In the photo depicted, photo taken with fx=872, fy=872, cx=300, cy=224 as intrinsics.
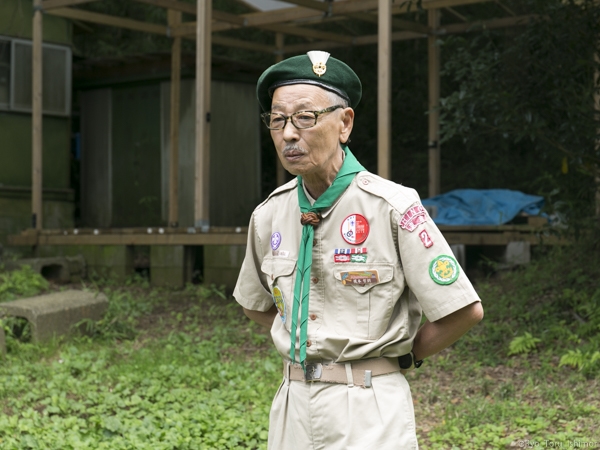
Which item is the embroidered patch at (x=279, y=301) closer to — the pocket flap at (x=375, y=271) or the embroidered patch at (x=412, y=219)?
the pocket flap at (x=375, y=271)

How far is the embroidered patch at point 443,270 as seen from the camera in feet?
7.82

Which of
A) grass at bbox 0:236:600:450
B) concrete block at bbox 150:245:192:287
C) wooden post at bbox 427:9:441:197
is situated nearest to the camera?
grass at bbox 0:236:600:450

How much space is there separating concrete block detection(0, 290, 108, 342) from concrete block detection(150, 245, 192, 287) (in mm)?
2373

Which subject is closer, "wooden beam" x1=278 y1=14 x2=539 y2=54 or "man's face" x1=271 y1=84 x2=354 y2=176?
"man's face" x1=271 y1=84 x2=354 y2=176

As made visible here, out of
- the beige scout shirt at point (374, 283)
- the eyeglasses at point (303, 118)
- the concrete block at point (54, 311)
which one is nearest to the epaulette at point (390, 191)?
the beige scout shirt at point (374, 283)

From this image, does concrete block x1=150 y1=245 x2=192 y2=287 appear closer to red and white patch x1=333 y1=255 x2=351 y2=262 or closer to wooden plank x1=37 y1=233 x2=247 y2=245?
wooden plank x1=37 y1=233 x2=247 y2=245

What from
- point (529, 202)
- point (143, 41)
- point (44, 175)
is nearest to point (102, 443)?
point (529, 202)

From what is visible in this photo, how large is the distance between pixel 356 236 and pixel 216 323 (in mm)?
6060

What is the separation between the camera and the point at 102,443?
5195 mm

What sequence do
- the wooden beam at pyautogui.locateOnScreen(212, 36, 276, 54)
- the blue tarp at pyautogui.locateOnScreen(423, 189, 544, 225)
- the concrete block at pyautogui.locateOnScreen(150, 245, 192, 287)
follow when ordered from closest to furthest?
the concrete block at pyautogui.locateOnScreen(150, 245, 192, 287)
the blue tarp at pyautogui.locateOnScreen(423, 189, 544, 225)
the wooden beam at pyautogui.locateOnScreen(212, 36, 276, 54)

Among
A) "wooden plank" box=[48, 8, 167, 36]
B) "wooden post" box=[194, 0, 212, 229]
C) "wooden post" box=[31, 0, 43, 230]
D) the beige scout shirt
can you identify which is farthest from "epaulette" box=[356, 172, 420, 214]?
"wooden plank" box=[48, 8, 167, 36]

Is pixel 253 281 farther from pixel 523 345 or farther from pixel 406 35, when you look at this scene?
pixel 406 35

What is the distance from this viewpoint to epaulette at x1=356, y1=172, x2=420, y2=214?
2.45 m

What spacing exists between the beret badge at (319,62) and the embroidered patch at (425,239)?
541 millimetres
